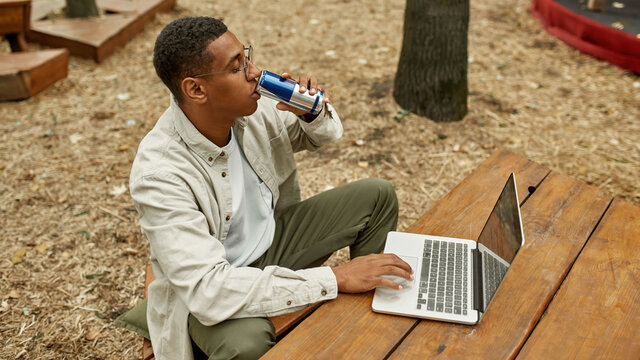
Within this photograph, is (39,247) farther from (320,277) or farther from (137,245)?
(320,277)

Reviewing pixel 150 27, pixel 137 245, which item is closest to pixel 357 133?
pixel 137 245

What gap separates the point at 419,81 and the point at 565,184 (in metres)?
2.26

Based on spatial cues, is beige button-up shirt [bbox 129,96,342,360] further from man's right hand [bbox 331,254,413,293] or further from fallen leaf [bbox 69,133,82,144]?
fallen leaf [bbox 69,133,82,144]

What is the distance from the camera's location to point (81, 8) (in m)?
6.18

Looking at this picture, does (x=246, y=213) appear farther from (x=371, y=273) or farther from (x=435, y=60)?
(x=435, y=60)

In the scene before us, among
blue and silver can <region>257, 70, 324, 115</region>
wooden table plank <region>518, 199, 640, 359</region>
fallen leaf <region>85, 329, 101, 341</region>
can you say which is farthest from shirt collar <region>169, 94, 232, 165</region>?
fallen leaf <region>85, 329, 101, 341</region>

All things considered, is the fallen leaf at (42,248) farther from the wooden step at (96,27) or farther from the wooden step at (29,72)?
the wooden step at (96,27)

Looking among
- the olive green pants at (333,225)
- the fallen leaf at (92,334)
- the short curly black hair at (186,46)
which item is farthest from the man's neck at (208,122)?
the fallen leaf at (92,334)

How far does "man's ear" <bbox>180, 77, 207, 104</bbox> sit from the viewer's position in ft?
6.19

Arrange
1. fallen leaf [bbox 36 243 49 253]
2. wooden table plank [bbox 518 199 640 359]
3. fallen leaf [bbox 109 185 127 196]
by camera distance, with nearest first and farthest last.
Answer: wooden table plank [bbox 518 199 640 359]
fallen leaf [bbox 36 243 49 253]
fallen leaf [bbox 109 185 127 196]

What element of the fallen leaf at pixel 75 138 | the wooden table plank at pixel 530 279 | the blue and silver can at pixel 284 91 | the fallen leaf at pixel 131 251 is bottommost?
the fallen leaf at pixel 131 251

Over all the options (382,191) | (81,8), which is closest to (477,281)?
(382,191)

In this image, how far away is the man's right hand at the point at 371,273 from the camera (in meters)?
1.80

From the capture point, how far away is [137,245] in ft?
11.2
